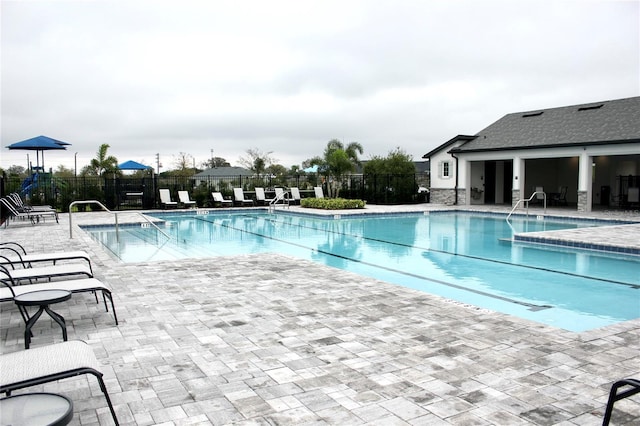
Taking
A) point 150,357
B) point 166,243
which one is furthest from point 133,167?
point 150,357

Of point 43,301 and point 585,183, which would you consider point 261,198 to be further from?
point 43,301

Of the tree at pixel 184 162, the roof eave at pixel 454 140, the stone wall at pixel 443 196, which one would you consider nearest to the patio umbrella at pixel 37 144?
the roof eave at pixel 454 140

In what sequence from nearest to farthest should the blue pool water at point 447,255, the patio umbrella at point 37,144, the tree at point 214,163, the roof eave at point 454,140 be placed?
the blue pool water at point 447,255
the patio umbrella at point 37,144
the roof eave at point 454,140
the tree at point 214,163

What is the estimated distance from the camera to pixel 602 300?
23.2ft

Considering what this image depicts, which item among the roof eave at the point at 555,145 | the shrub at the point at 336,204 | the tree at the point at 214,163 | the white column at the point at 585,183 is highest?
the tree at the point at 214,163

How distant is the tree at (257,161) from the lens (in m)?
33.4

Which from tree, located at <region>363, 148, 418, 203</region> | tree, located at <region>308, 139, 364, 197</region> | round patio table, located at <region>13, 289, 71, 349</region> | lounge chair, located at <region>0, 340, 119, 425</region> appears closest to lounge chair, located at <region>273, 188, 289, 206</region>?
tree, located at <region>308, 139, 364, 197</region>

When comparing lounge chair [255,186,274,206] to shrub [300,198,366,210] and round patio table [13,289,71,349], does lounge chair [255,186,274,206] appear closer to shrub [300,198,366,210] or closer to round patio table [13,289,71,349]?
shrub [300,198,366,210]

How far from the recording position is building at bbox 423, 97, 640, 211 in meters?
19.3

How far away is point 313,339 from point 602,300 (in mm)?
4818

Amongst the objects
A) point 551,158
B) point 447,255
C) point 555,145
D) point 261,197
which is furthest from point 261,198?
point 447,255

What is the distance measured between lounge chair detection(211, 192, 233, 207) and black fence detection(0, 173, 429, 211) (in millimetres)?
452

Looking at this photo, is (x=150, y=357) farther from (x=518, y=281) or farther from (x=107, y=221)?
(x=107, y=221)

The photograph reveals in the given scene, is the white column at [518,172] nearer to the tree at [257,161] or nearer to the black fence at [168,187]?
the black fence at [168,187]
